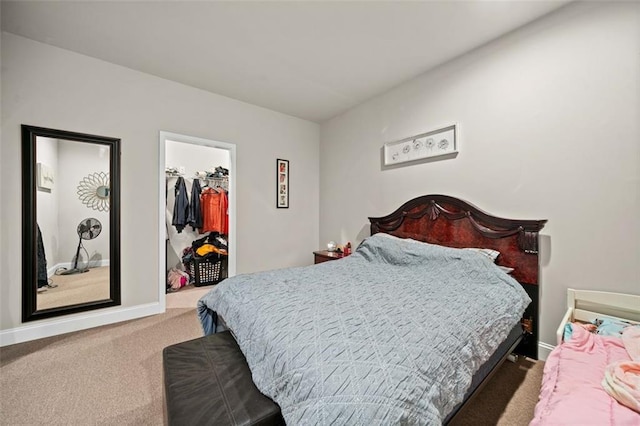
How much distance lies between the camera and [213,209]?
4312mm

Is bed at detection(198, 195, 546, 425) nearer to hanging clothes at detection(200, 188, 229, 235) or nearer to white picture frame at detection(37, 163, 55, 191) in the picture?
white picture frame at detection(37, 163, 55, 191)

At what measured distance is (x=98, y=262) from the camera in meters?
2.63

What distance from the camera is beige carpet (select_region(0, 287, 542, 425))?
1.47 m

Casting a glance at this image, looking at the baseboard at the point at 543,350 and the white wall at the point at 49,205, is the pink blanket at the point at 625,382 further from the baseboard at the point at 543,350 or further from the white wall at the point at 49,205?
the white wall at the point at 49,205

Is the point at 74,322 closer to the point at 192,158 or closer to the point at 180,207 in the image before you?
the point at 180,207

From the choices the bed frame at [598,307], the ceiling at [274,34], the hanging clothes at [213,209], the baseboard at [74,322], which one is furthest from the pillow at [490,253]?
the hanging clothes at [213,209]

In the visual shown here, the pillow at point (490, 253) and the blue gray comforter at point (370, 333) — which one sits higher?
the pillow at point (490, 253)

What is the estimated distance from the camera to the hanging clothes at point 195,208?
4172 mm

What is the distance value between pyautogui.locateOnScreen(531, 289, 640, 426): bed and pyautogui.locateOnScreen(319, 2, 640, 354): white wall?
124mm

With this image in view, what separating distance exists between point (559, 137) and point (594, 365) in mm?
1535

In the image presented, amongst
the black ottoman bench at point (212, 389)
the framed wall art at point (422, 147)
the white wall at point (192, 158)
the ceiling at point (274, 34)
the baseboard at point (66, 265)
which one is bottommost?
the black ottoman bench at point (212, 389)

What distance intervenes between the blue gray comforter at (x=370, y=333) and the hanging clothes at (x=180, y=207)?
269 centimetres

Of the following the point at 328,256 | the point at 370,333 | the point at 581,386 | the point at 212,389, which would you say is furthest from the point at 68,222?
the point at 581,386

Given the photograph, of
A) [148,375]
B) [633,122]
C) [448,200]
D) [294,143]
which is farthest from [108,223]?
[633,122]
